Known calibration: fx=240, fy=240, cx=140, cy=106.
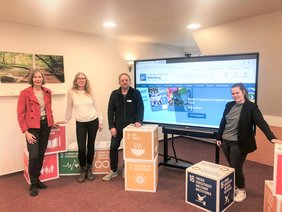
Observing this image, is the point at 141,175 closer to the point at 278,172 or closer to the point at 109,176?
the point at 109,176

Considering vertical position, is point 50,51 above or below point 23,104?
above

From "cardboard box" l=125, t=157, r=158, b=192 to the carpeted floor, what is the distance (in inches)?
3.0

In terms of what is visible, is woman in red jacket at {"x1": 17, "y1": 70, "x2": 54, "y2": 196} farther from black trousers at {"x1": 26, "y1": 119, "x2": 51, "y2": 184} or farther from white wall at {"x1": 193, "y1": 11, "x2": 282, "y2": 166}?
white wall at {"x1": 193, "y1": 11, "x2": 282, "y2": 166}

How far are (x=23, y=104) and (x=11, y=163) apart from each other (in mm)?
1349

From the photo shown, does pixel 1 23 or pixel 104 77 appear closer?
pixel 1 23

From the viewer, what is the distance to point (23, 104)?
2834mm

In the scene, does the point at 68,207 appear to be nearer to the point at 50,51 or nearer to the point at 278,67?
the point at 50,51

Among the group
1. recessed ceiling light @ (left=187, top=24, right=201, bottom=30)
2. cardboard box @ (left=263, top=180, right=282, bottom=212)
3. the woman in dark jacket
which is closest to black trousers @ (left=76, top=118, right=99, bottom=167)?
the woman in dark jacket

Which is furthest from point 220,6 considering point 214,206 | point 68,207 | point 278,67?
point 68,207

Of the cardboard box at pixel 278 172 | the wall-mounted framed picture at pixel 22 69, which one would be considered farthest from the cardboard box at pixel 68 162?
the cardboard box at pixel 278 172

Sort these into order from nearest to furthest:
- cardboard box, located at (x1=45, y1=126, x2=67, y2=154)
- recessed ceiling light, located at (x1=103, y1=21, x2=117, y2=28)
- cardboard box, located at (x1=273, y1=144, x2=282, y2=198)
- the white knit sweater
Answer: cardboard box, located at (x1=273, y1=144, x2=282, y2=198) → the white knit sweater → cardboard box, located at (x1=45, y1=126, x2=67, y2=154) → recessed ceiling light, located at (x1=103, y1=21, x2=117, y2=28)

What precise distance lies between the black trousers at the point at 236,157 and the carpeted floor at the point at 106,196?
0.84 feet

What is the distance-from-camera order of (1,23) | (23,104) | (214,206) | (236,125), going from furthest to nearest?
(1,23) → (23,104) → (236,125) → (214,206)

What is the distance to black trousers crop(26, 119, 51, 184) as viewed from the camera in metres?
2.92
